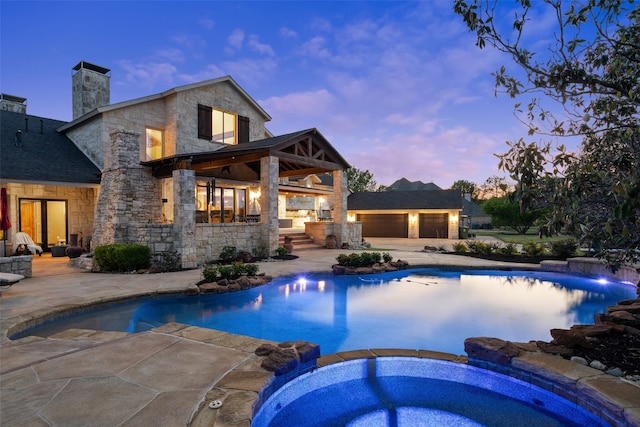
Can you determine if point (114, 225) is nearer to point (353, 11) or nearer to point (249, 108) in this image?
point (249, 108)

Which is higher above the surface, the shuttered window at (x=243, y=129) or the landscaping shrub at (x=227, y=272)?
the shuttered window at (x=243, y=129)

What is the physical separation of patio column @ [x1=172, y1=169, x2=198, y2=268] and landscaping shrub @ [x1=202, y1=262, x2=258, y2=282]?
7.60 feet

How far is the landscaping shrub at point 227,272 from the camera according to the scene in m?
8.78

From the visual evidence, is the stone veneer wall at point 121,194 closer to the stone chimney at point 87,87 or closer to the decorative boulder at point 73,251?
the decorative boulder at point 73,251

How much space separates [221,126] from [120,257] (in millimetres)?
10248

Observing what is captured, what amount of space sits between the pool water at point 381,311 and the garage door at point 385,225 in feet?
55.7

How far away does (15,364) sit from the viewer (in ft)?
11.9

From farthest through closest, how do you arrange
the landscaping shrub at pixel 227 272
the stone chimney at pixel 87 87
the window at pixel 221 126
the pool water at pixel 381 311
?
the window at pixel 221 126, the stone chimney at pixel 87 87, the landscaping shrub at pixel 227 272, the pool water at pixel 381 311

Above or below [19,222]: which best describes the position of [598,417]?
below

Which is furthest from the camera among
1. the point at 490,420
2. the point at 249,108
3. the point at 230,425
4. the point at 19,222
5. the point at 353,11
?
the point at 249,108

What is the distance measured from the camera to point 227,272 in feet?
29.8

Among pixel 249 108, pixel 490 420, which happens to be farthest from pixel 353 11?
pixel 490 420

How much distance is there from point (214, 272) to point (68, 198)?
10.9 metres

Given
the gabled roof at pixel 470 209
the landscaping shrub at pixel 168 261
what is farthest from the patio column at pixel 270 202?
the gabled roof at pixel 470 209
